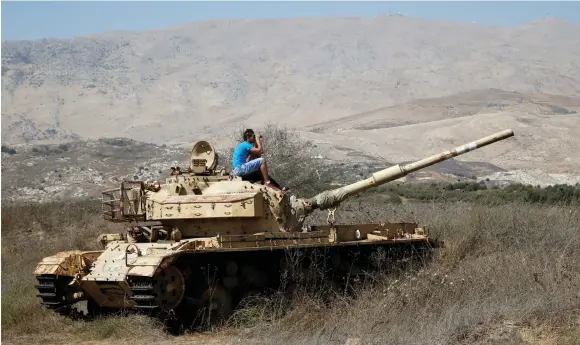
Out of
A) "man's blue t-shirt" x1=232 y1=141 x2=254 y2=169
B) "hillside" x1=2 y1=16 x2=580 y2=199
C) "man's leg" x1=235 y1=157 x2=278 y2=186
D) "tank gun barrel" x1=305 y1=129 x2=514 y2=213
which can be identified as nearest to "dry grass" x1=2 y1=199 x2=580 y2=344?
"tank gun barrel" x1=305 y1=129 x2=514 y2=213

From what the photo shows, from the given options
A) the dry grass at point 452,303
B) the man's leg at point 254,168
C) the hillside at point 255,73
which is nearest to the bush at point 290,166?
the dry grass at point 452,303

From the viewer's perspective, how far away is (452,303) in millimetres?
11766

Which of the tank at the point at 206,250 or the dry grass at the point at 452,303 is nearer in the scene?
the dry grass at the point at 452,303

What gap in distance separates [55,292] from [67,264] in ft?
1.40

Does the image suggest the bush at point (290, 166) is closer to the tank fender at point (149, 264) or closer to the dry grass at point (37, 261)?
the dry grass at point (37, 261)

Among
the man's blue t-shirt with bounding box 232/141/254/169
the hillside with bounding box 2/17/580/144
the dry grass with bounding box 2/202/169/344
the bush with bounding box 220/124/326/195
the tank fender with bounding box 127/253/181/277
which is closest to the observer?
the tank fender with bounding box 127/253/181/277

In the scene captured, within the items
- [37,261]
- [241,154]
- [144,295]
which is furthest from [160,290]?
[37,261]

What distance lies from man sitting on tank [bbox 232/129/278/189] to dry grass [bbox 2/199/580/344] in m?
2.07

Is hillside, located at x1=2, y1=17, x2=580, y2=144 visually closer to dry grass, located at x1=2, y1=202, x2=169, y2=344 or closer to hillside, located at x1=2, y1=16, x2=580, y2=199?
hillside, located at x1=2, y1=16, x2=580, y2=199

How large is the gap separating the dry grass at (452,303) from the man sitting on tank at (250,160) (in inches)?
81.6

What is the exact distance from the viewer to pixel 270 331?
11352 millimetres

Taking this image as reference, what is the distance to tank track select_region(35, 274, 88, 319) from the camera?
13359 millimetres

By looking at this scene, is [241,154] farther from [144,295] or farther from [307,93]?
[307,93]

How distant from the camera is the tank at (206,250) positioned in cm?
1262
